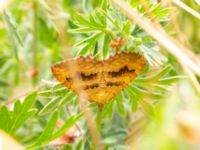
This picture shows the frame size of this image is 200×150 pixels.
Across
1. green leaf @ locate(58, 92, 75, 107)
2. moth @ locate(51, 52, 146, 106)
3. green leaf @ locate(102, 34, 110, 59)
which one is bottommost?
green leaf @ locate(58, 92, 75, 107)

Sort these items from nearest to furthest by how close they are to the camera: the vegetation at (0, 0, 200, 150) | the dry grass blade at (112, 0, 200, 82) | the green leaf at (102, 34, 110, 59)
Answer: the vegetation at (0, 0, 200, 150) < the dry grass blade at (112, 0, 200, 82) < the green leaf at (102, 34, 110, 59)

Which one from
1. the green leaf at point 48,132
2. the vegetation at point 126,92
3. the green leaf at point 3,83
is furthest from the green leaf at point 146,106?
the green leaf at point 3,83

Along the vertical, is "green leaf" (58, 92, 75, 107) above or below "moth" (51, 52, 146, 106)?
below

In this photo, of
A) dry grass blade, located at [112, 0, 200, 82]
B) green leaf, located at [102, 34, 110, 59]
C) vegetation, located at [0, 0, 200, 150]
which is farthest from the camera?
green leaf, located at [102, 34, 110, 59]

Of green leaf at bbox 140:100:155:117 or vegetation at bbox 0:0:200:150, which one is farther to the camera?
green leaf at bbox 140:100:155:117

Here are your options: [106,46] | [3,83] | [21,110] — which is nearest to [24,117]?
[21,110]

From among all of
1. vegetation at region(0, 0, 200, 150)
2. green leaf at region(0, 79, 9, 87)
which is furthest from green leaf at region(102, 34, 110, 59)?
green leaf at region(0, 79, 9, 87)

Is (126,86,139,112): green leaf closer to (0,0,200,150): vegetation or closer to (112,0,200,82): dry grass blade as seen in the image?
(0,0,200,150): vegetation

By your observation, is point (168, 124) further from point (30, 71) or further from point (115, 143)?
point (30, 71)
